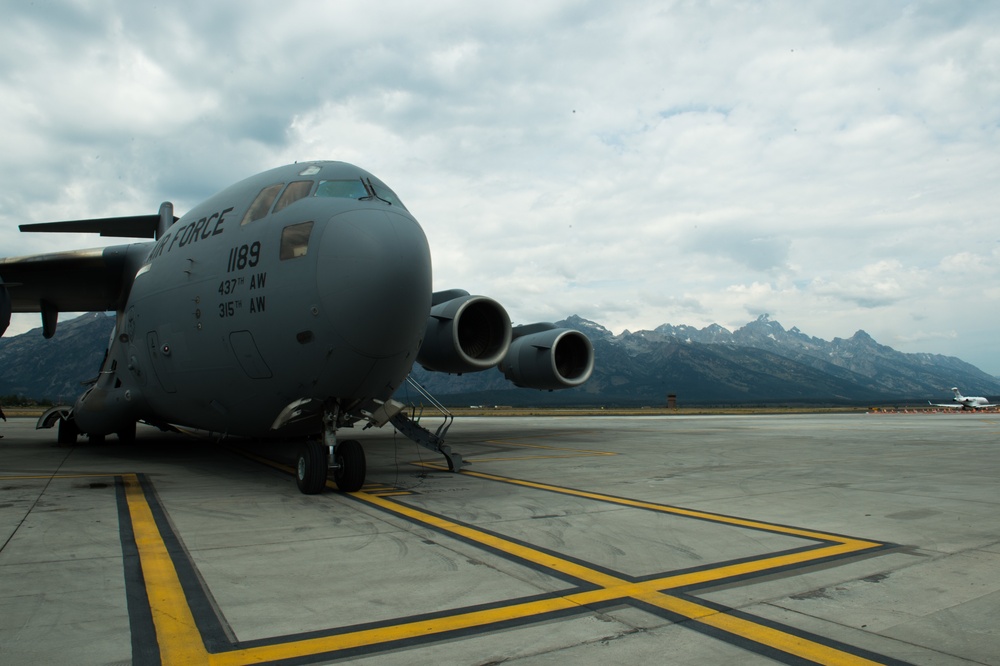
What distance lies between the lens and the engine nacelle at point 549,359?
16172mm

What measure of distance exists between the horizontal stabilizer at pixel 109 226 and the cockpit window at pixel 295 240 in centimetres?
945

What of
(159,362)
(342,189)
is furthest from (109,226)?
(342,189)

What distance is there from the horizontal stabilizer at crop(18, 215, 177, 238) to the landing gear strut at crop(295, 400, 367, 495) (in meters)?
10.2

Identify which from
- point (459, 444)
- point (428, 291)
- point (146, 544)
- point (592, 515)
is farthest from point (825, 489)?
point (459, 444)

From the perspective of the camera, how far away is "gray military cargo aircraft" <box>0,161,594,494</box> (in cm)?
762

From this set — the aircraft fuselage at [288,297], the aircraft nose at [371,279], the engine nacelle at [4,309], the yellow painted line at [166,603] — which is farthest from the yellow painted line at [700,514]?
the engine nacelle at [4,309]

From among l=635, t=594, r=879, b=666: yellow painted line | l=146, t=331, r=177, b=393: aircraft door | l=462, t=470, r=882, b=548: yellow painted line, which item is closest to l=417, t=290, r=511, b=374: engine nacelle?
l=462, t=470, r=882, b=548: yellow painted line

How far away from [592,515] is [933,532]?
298 centimetres

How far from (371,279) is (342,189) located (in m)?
1.74

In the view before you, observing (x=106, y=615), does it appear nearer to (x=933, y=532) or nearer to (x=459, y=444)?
(x=933, y=532)

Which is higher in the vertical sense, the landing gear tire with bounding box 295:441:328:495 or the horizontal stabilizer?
the horizontal stabilizer

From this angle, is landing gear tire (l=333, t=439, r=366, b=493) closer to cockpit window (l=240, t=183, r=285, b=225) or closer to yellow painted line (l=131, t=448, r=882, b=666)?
yellow painted line (l=131, t=448, r=882, b=666)

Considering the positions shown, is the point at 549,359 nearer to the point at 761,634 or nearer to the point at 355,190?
the point at 355,190

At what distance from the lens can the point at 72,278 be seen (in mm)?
14844
